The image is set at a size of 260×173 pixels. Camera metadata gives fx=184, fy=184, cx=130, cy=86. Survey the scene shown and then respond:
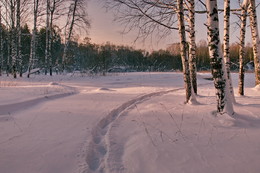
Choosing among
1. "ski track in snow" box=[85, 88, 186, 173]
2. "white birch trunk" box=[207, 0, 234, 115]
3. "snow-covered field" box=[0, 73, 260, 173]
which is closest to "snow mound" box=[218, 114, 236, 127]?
"snow-covered field" box=[0, 73, 260, 173]

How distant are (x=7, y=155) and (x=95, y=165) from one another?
1229mm

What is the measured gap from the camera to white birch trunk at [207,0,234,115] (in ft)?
12.8

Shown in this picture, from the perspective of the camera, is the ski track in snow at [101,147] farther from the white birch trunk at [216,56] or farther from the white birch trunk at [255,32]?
the white birch trunk at [255,32]

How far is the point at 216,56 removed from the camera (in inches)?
157

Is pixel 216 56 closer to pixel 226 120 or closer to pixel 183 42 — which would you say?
pixel 226 120

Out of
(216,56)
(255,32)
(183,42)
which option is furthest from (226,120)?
(255,32)

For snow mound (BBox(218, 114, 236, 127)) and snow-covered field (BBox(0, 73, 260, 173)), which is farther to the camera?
snow mound (BBox(218, 114, 236, 127))

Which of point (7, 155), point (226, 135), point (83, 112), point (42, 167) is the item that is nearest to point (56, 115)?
point (83, 112)

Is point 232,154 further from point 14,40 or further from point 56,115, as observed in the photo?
point 14,40

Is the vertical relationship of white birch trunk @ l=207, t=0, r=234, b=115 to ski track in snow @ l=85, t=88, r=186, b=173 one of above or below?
above

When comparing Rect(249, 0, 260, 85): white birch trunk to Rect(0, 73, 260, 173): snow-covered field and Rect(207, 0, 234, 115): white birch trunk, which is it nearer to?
Rect(0, 73, 260, 173): snow-covered field

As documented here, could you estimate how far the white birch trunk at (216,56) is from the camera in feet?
12.8

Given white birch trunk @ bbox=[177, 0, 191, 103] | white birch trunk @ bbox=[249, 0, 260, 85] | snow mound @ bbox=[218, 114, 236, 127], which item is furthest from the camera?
white birch trunk @ bbox=[249, 0, 260, 85]

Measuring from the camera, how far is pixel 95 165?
8.02 feet
